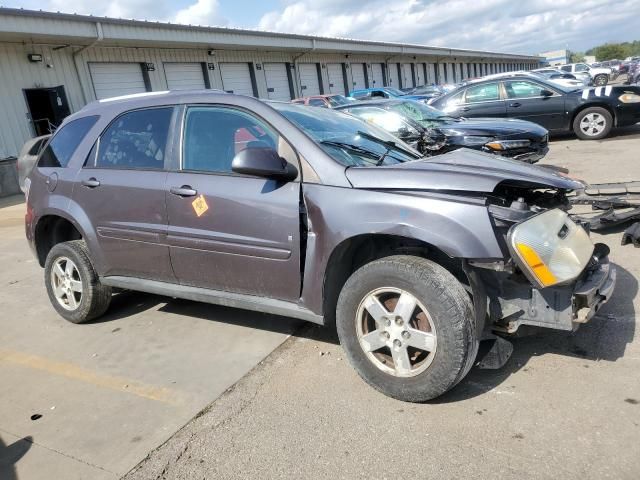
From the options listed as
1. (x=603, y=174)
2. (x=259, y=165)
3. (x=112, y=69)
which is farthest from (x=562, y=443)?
(x=112, y=69)

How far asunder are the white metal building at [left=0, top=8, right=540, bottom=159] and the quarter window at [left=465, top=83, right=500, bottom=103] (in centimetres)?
883

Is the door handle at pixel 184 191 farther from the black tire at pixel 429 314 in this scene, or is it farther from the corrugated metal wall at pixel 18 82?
the corrugated metal wall at pixel 18 82

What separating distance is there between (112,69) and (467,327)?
59.5 ft

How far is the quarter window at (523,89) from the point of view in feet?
39.5

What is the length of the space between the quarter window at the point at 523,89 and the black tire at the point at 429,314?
10681 mm

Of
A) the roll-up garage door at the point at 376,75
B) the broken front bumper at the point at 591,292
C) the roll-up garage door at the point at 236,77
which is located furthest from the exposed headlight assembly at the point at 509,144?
the roll-up garage door at the point at 376,75

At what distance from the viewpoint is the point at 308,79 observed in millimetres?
28859

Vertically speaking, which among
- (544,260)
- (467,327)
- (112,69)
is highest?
(112,69)

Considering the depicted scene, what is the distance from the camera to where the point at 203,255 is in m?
3.54

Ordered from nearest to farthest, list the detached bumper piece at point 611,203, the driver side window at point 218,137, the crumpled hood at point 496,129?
the driver side window at point 218,137
the detached bumper piece at point 611,203
the crumpled hood at point 496,129

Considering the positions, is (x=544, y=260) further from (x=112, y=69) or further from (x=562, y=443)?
(x=112, y=69)

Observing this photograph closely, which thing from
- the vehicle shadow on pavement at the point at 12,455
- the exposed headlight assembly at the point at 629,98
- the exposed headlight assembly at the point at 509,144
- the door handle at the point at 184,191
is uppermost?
the door handle at the point at 184,191

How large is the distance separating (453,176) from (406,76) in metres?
43.1

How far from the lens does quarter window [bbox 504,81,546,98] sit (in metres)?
12.0
